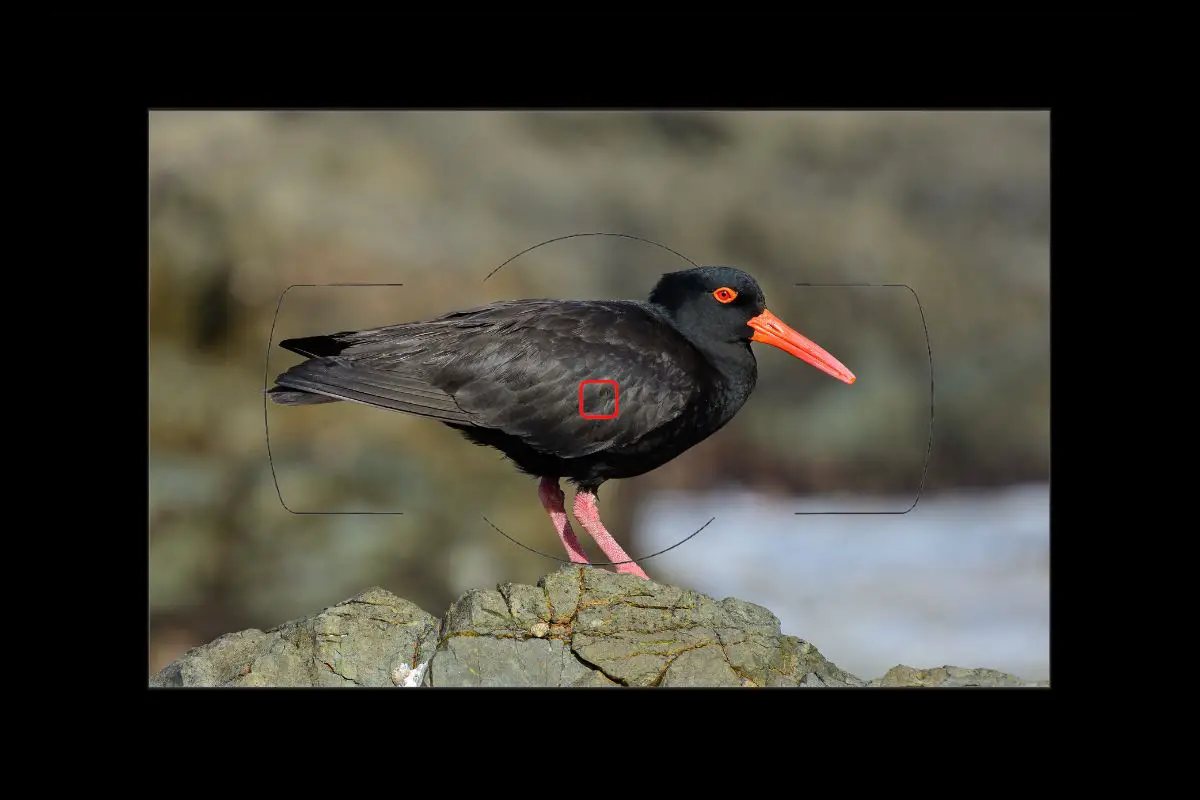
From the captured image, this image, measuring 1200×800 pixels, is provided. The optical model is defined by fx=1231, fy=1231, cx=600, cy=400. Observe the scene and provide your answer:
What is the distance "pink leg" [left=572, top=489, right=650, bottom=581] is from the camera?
21.6ft

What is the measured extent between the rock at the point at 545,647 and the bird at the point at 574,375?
430 mm

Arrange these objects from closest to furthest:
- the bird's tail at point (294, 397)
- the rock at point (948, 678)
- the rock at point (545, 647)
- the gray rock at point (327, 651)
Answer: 1. the rock at point (545, 647)
2. the gray rock at point (327, 651)
3. the rock at point (948, 678)
4. the bird's tail at point (294, 397)

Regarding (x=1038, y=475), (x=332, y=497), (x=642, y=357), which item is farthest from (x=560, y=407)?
(x=1038, y=475)

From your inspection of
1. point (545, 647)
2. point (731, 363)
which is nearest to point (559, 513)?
point (545, 647)

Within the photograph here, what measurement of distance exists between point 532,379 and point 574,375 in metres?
0.22

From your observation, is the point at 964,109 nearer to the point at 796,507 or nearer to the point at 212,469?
the point at 796,507

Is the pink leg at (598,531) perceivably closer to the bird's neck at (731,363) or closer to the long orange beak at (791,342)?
the bird's neck at (731,363)

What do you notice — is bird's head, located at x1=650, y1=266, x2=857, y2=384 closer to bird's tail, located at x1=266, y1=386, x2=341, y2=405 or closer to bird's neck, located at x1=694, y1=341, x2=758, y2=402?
bird's neck, located at x1=694, y1=341, x2=758, y2=402

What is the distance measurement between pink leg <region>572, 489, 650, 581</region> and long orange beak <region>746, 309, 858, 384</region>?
1.27 metres

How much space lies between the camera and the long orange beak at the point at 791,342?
6.74 metres

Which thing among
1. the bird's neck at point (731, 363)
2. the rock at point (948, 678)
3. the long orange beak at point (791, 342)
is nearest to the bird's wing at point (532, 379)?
the bird's neck at point (731, 363)

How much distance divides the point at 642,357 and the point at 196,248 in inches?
135

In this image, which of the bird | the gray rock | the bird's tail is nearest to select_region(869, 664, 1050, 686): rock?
the bird

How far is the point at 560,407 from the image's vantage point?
6.37 metres
